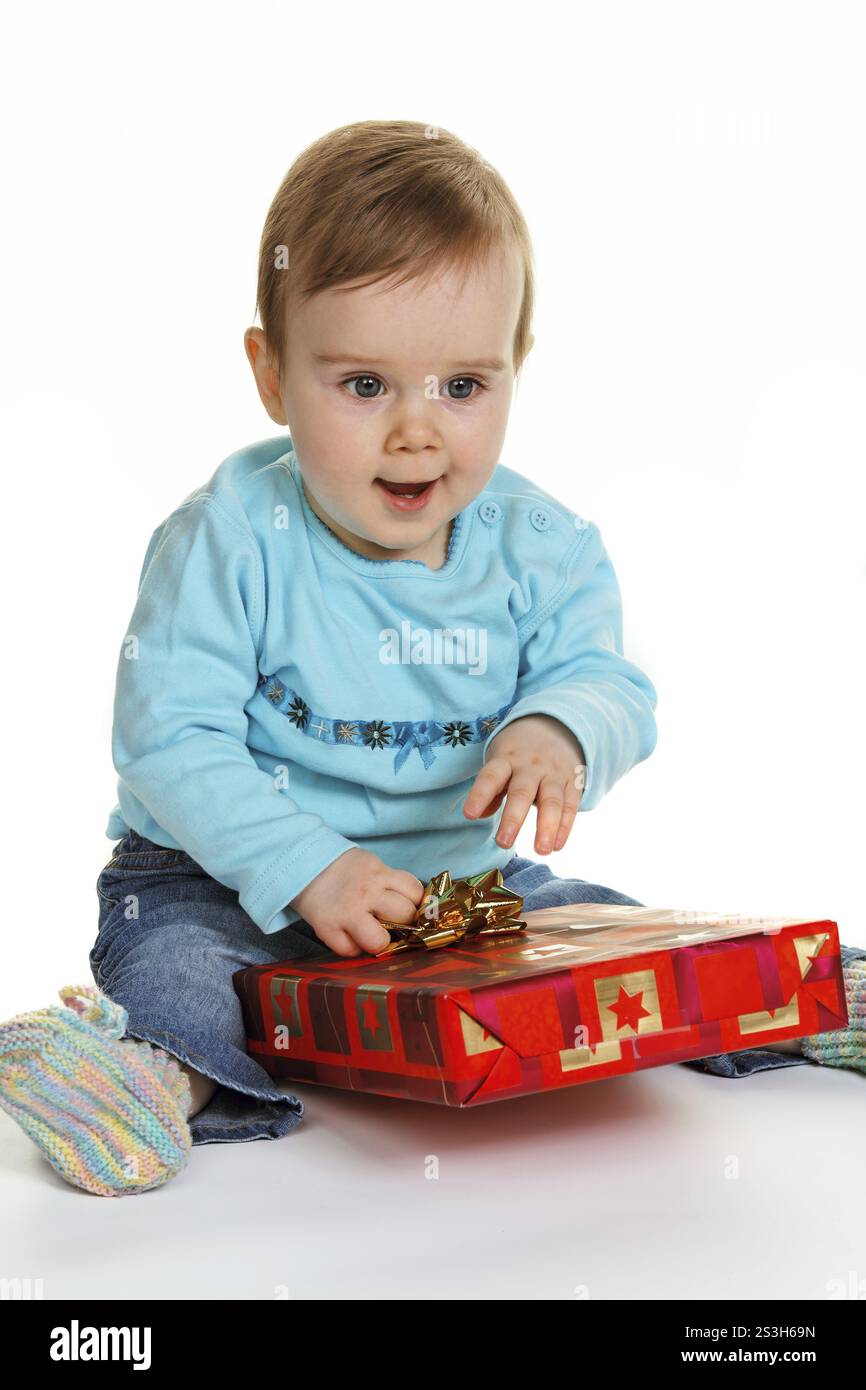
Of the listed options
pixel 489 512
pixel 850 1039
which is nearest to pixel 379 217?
pixel 489 512

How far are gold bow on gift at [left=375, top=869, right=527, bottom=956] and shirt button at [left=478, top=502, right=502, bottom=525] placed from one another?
0.35 m

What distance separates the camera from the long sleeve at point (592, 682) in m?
1.12

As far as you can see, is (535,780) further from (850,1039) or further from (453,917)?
(850,1039)

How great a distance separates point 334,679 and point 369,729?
0.16 ft

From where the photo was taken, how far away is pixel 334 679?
1188 millimetres

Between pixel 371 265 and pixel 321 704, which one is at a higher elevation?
pixel 371 265

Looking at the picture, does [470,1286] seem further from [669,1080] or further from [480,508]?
[480,508]

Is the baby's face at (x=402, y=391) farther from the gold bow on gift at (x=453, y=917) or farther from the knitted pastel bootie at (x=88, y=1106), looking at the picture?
the knitted pastel bootie at (x=88, y=1106)

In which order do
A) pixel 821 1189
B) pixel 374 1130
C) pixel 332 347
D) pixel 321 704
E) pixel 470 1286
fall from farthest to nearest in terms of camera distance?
pixel 321 704
pixel 332 347
pixel 374 1130
pixel 821 1189
pixel 470 1286

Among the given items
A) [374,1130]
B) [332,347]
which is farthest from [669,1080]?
[332,347]

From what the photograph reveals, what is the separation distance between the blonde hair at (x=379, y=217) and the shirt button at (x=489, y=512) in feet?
0.45

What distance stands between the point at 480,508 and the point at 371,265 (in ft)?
0.89

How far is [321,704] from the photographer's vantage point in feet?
3.89

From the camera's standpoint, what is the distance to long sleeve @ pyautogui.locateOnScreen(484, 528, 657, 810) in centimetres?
112
